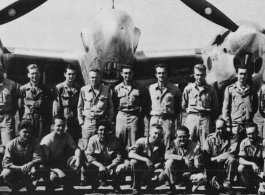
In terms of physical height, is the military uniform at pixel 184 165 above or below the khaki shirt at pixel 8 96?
below

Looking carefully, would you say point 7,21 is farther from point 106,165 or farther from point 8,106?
point 106,165

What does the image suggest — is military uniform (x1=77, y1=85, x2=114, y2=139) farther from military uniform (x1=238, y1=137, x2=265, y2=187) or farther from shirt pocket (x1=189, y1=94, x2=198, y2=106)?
military uniform (x1=238, y1=137, x2=265, y2=187)

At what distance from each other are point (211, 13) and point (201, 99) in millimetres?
4369

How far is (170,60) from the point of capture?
1623cm

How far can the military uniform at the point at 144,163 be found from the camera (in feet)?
28.2

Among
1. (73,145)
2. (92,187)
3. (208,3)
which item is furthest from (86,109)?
(208,3)

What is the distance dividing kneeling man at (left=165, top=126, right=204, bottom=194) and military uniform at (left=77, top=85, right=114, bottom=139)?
1.71 meters

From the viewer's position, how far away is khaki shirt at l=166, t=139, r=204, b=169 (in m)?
8.55

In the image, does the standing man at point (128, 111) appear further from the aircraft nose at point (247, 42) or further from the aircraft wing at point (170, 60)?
the aircraft wing at point (170, 60)

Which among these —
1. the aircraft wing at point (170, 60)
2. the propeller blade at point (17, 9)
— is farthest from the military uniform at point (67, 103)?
the aircraft wing at point (170, 60)

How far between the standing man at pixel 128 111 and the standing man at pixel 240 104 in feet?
5.06

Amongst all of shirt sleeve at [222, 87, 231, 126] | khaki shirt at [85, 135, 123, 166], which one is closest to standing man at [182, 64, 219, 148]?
shirt sleeve at [222, 87, 231, 126]

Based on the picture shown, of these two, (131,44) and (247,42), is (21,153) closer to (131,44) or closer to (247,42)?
(131,44)

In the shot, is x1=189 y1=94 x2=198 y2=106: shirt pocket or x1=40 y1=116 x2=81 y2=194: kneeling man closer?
x1=40 y1=116 x2=81 y2=194: kneeling man
